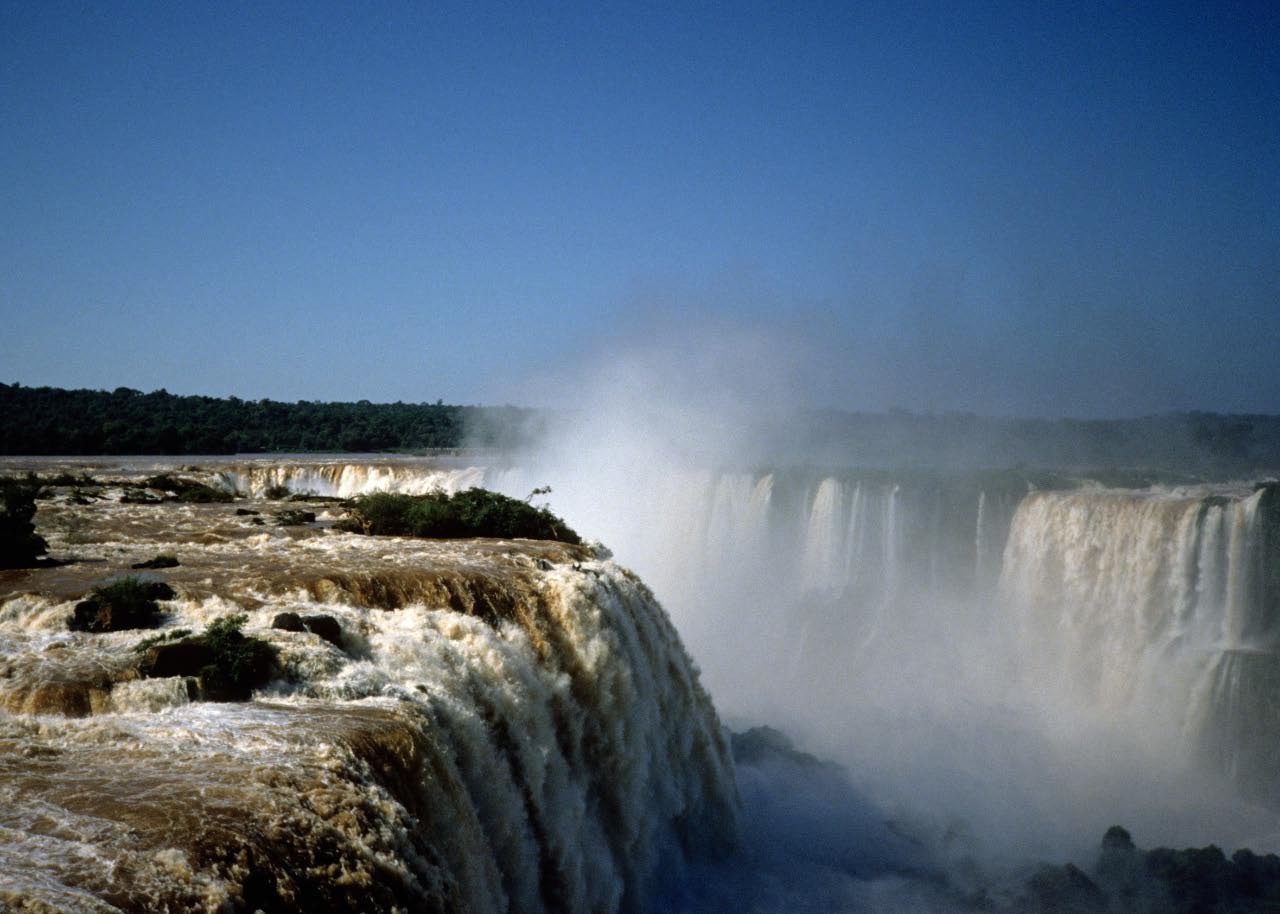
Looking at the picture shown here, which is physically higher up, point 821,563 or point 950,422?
point 950,422

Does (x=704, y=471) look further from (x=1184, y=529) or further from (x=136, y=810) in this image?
(x=136, y=810)

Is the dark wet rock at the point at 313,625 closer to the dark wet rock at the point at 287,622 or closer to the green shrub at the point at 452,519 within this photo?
the dark wet rock at the point at 287,622

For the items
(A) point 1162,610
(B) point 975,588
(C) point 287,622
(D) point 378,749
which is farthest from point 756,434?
(D) point 378,749

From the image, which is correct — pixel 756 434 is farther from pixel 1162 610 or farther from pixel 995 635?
pixel 1162 610

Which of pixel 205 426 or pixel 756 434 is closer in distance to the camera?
pixel 756 434

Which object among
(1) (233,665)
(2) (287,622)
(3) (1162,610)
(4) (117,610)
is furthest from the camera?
(3) (1162,610)

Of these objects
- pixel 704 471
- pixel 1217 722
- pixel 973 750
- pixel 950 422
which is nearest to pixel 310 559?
pixel 973 750

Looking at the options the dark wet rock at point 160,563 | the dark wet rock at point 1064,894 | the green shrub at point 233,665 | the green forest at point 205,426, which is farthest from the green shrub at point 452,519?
the green forest at point 205,426

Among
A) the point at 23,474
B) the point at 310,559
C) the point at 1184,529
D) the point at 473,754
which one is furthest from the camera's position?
the point at 23,474
